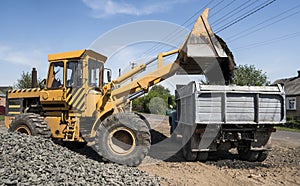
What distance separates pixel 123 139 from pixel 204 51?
305 cm

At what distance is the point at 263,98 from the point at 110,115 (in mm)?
4172

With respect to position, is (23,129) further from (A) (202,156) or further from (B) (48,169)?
(A) (202,156)

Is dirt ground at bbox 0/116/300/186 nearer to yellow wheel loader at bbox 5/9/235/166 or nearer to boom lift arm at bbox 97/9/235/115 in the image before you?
yellow wheel loader at bbox 5/9/235/166

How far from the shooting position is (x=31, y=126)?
7.11 metres

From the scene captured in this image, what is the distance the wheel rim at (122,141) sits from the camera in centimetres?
646

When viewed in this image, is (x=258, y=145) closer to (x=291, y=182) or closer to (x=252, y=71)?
(x=291, y=182)

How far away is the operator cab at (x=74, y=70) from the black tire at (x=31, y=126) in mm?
1009

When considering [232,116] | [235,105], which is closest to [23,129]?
[232,116]

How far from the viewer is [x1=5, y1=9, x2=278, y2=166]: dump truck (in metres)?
6.50

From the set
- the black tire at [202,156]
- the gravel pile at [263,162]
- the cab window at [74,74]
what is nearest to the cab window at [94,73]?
the cab window at [74,74]

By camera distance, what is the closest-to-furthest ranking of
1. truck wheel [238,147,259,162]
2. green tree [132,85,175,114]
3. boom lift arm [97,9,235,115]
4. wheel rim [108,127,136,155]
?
1. wheel rim [108,127,136,155]
2. boom lift arm [97,9,235,115]
3. truck wheel [238,147,259,162]
4. green tree [132,85,175,114]

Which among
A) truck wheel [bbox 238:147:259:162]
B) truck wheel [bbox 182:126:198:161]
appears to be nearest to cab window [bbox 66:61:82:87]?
truck wheel [bbox 182:126:198:161]

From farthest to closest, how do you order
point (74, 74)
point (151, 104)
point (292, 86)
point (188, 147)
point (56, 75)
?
1. point (151, 104)
2. point (292, 86)
3. point (56, 75)
4. point (188, 147)
5. point (74, 74)

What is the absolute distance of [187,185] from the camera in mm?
5285
